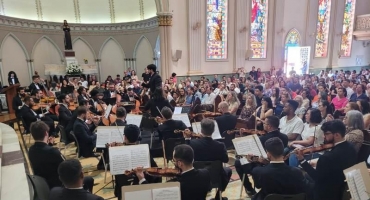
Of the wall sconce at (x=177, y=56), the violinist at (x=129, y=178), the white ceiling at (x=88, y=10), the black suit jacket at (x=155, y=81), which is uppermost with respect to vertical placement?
the white ceiling at (x=88, y=10)

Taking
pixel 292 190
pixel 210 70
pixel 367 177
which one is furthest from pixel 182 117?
pixel 210 70

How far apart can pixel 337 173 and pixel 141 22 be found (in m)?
14.1

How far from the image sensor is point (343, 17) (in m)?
16.6

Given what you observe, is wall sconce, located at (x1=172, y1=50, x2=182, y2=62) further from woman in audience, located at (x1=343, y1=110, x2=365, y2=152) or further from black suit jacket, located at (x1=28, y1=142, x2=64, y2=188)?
black suit jacket, located at (x1=28, y1=142, x2=64, y2=188)

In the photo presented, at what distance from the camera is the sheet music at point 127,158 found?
8.74 ft

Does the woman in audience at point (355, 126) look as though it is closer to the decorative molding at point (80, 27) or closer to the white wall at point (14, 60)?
the decorative molding at point (80, 27)

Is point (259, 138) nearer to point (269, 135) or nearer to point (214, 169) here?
point (269, 135)

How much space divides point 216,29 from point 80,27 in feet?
→ 27.2

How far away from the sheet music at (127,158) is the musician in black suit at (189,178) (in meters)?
0.55

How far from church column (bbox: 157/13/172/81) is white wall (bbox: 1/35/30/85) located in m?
7.65

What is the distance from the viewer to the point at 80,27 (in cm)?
1459

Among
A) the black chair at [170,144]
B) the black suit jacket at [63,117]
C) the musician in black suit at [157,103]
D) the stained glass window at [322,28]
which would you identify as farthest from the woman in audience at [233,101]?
the stained glass window at [322,28]

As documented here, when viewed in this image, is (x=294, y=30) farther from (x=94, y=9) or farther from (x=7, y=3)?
(x=7, y=3)

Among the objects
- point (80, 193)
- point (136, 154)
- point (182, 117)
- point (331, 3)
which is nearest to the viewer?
point (80, 193)
